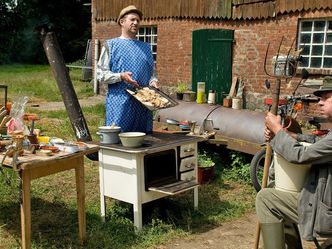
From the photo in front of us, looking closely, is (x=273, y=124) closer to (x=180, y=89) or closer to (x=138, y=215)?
(x=138, y=215)

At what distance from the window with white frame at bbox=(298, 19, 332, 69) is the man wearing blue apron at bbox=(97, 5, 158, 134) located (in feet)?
15.1

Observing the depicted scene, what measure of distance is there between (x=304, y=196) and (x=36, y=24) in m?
29.7

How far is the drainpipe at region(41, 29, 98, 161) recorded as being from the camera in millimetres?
5383

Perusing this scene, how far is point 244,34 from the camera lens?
962 centimetres

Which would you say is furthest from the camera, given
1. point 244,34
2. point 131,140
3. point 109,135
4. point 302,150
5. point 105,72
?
point 244,34

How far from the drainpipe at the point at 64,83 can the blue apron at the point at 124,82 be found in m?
0.78

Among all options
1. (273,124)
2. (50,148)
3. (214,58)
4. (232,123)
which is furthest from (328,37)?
(50,148)

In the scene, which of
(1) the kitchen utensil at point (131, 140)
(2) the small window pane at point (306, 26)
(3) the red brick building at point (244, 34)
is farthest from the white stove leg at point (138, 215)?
(2) the small window pane at point (306, 26)

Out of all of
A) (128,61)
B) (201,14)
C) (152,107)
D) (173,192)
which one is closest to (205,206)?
(173,192)

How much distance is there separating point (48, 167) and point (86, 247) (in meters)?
0.91

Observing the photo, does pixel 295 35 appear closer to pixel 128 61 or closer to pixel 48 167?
pixel 128 61

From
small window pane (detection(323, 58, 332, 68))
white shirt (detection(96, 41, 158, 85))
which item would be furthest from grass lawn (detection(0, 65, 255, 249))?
small window pane (detection(323, 58, 332, 68))

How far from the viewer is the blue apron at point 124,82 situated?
4.56 metres

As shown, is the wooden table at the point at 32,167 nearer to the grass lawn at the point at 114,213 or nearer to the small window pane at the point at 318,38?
the grass lawn at the point at 114,213
